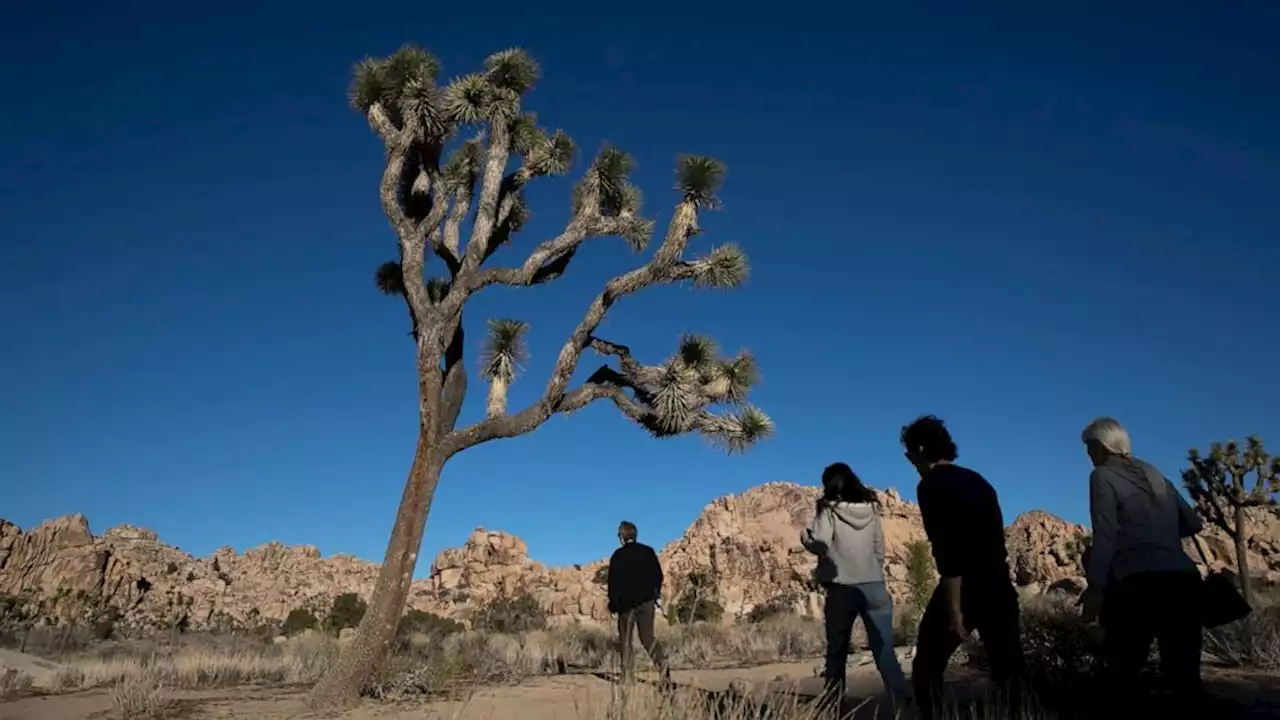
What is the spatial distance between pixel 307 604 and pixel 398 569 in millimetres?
30334

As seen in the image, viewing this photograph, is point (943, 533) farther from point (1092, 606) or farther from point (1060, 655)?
point (1060, 655)

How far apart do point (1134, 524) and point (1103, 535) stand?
135 mm

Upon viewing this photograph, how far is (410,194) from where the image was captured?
356 inches

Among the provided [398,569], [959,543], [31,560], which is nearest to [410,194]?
[398,569]

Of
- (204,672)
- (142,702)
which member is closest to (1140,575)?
(142,702)

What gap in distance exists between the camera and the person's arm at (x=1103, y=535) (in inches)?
142

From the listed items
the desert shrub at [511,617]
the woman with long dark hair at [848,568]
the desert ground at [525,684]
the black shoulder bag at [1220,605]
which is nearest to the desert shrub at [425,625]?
the desert shrub at [511,617]

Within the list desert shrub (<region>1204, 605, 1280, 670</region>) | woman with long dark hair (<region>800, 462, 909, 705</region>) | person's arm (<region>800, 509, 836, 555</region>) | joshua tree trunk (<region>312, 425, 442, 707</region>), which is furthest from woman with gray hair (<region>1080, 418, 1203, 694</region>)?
desert shrub (<region>1204, 605, 1280, 670</region>)

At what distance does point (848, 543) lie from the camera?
5.16 m

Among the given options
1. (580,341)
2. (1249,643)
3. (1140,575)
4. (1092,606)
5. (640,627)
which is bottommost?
(1249,643)

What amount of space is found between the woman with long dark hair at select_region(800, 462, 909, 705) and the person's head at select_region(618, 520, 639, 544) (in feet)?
12.5

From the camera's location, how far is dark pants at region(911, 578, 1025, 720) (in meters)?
4.05

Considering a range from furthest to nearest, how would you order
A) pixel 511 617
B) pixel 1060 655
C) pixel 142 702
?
pixel 511 617, pixel 1060 655, pixel 142 702

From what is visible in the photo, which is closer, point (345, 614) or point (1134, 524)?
point (1134, 524)
